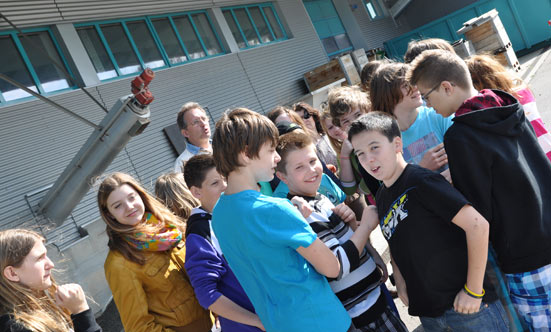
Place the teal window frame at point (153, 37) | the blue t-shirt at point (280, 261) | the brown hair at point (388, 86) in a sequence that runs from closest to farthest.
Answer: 1. the blue t-shirt at point (280, 261)
2. the brown hair at point (388, 86)
3. the teal window frame at point (153, 37)

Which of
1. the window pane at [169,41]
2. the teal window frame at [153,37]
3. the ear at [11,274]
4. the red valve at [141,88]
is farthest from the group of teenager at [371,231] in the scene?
the window pane at [169,41]

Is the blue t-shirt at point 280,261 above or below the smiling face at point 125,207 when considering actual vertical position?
below

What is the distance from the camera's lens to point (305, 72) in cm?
1310

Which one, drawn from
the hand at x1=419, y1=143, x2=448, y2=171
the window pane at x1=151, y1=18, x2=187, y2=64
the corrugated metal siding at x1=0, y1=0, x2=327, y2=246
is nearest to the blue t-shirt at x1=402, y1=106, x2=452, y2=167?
the hand at x1=419, y1=143, x2=448, y2=171

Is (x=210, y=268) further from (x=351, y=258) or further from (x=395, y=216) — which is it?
(x=395, y=216)

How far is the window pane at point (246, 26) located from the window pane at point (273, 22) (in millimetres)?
941

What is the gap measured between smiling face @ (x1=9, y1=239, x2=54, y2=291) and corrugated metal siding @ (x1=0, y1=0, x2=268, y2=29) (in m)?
6.15

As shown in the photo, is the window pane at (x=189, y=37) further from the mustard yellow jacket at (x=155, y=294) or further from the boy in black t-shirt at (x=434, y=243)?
the boy in black t-shirt at (x=434, y=243)

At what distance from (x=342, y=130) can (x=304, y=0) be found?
42.0 ft

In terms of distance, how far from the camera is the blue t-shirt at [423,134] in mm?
2650

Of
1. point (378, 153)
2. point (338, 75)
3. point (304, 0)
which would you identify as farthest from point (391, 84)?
point (304, 0)

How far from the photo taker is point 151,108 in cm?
888

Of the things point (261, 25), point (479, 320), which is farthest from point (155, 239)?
point (261, 25)

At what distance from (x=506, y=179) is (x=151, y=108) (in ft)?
26.0
